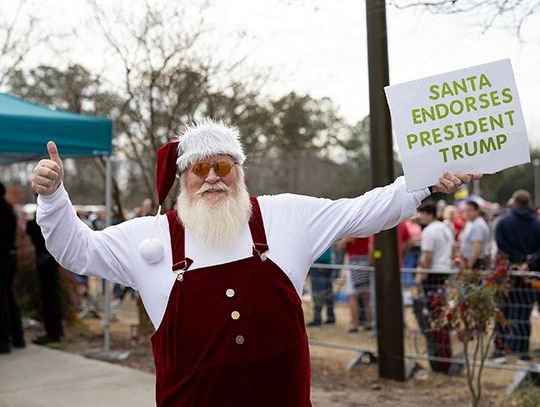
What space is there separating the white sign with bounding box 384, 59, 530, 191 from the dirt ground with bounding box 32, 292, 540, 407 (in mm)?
2884

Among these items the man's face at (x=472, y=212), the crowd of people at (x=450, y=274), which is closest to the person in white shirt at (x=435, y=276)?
the crowd of people at (x=450, y=274)

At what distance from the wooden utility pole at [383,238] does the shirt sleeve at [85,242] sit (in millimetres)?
3750

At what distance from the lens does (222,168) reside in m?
3.16

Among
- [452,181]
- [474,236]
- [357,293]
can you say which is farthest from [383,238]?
[452,181]

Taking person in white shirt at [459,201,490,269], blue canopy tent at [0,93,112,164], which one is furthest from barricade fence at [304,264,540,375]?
blue canopy tent at [0,93,112,164]

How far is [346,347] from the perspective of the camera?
792 cm

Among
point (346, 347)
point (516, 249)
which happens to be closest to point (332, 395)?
point (346, 347)

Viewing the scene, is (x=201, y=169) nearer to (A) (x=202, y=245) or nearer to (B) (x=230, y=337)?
(A) (x=202, y=245)

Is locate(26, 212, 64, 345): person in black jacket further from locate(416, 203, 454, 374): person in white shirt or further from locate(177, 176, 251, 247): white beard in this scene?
locate(177, 176, 251, 247): white beard

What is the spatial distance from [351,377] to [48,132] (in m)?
3.63

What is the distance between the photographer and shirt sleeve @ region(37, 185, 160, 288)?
2945 mm

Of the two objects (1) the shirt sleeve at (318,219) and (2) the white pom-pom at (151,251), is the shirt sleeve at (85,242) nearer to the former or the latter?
(2) the white pom-pom at (151,251)

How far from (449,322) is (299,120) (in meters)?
4.46

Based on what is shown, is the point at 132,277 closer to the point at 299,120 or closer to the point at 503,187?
the point at 299,120
